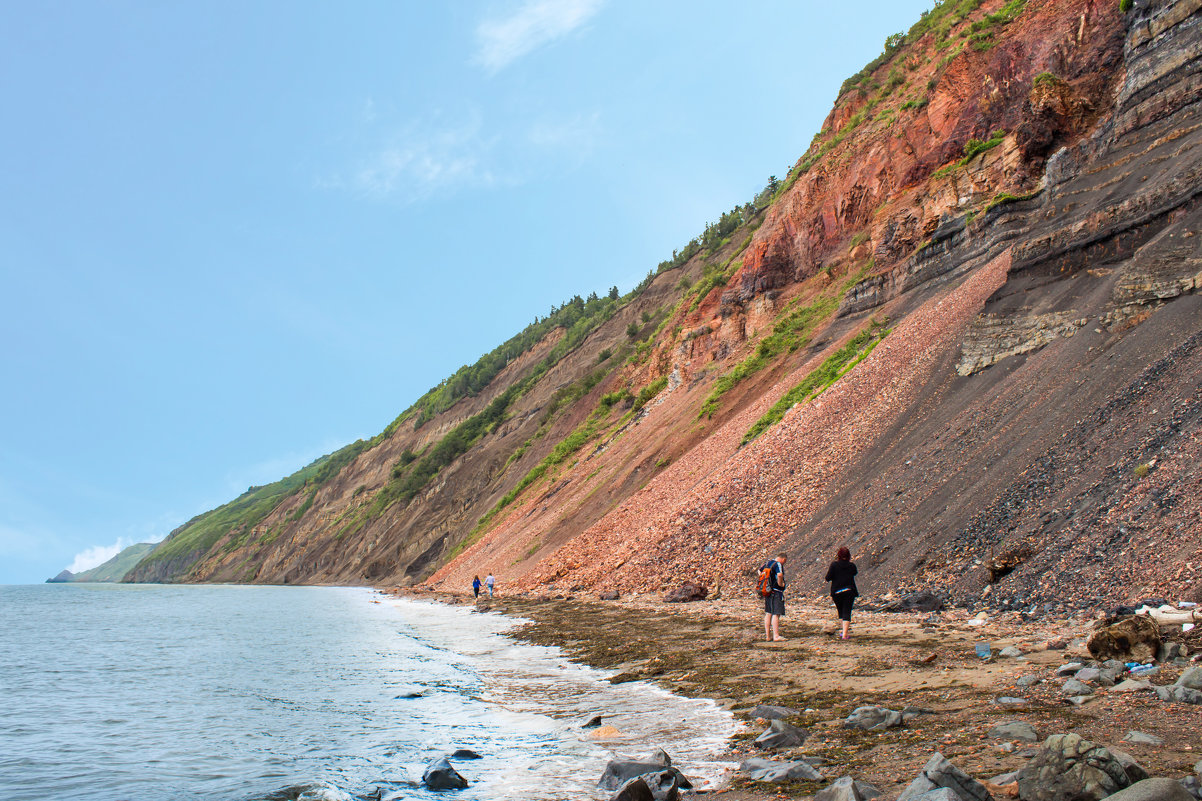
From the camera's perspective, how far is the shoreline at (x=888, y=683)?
455cm

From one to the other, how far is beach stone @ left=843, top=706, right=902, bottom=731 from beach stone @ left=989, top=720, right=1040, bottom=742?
87 centimetres

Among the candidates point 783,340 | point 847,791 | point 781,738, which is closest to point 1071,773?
point 847,791

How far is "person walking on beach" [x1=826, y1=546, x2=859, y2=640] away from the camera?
10023 millimetres

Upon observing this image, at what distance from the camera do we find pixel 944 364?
787 inches

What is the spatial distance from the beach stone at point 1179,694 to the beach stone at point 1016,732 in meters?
0.96

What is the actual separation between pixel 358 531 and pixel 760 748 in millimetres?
82310

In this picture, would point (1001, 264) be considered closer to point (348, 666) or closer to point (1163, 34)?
point (1163, 34)

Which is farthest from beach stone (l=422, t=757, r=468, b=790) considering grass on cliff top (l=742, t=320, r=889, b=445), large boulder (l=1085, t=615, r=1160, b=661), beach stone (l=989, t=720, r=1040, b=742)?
grass on cliff top (l=742, t=320, r=889, b=445)

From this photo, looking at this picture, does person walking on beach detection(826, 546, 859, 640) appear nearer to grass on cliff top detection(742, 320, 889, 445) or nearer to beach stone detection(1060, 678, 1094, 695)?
beach stone detection(1060, 678, 1094, 695)

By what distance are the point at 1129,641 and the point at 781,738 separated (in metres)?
2.97

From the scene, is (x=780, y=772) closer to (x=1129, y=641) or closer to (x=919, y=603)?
(x=1129, y=641)

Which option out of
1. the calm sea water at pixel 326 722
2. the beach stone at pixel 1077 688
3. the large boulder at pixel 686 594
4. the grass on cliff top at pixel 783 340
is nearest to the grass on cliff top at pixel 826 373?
the grass on cliff top at pixel 783 340

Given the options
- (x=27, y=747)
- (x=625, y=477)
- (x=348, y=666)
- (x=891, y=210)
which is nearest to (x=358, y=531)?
(x=625, y=477)

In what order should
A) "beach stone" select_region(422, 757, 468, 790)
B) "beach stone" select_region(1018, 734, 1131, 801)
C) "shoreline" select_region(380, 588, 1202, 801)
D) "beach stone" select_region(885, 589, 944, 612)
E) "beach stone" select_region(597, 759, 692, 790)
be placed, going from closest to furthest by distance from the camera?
"beach stone" select_region(1018, 734, 1131, 801), "shoreline" select_region(380, 588, 1202, 801), "beach stone" select_region(597, 759, 692, 790), "beach stone" select_region(422, 757, 468, 790), "beach stone" select_region(885, 589, 944, 612)
